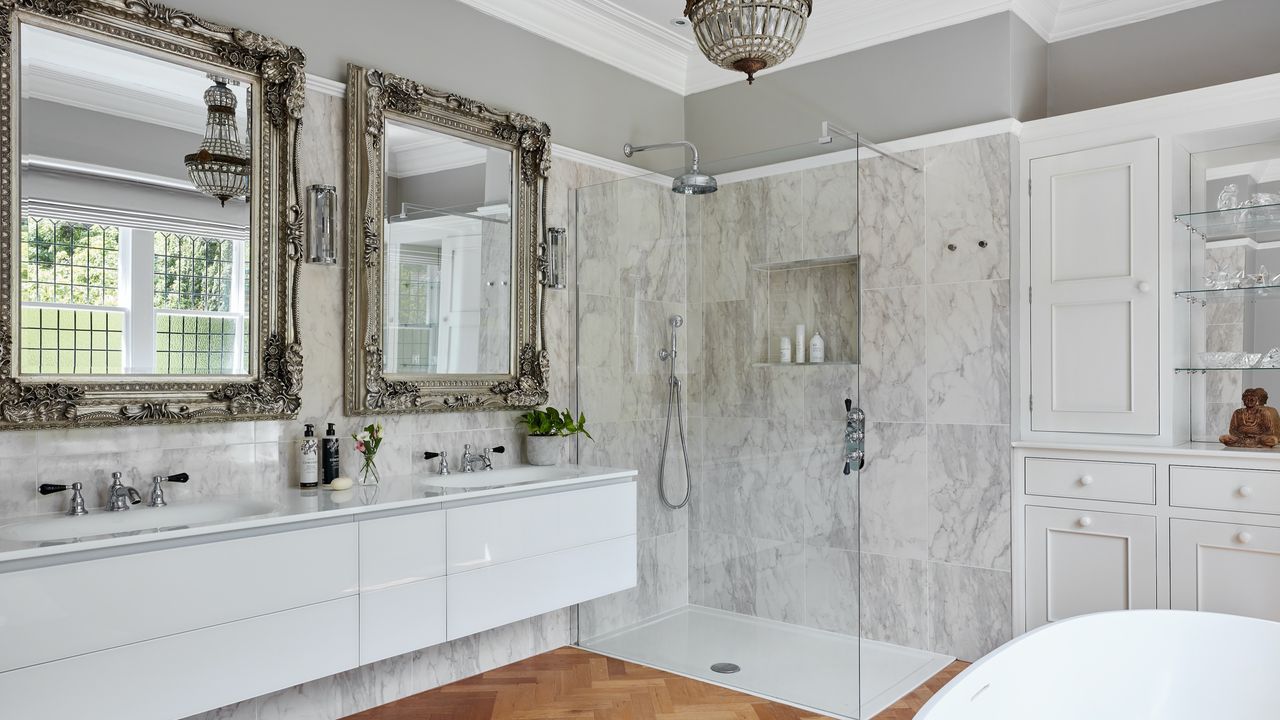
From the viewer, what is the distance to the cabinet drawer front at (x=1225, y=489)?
2895mm

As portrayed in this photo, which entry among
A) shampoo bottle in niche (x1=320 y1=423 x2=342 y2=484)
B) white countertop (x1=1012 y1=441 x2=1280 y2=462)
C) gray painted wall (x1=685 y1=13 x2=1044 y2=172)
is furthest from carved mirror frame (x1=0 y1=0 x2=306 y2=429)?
white countertop (x1=1012 y1=441 x2=1280 y2=462)

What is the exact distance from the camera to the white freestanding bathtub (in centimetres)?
217

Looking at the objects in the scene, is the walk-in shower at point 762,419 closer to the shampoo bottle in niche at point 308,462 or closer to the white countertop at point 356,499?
the white countertop at point 356,499

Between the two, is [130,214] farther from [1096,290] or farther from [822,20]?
[1096,290]

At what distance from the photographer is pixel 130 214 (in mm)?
2477

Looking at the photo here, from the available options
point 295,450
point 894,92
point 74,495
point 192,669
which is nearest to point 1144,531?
point 894,92

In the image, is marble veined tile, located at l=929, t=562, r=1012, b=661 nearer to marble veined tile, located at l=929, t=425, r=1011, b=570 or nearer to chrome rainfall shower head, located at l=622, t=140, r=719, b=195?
marble veined tile, located at l=929, t=425, r=1011, b=570

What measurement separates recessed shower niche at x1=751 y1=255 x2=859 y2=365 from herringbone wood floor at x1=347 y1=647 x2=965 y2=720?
1.26 m

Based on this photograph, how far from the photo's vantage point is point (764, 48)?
6.63 ft

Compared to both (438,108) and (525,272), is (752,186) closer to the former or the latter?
(525,272)

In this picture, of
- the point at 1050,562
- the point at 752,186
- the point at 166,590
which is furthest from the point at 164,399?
the point at 1050,562

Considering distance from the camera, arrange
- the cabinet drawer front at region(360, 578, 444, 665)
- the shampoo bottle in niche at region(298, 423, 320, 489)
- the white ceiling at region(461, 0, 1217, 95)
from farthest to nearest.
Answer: the white ceiling at region(461, 0, 1217, 95)
the shampoo bottle in niche at region(298, 423, 320, 489)
the cabinet drawer front at region(360, 578, 444, 665)

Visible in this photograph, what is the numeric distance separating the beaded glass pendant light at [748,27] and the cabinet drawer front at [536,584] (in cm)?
184

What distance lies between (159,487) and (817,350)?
2211 mm
